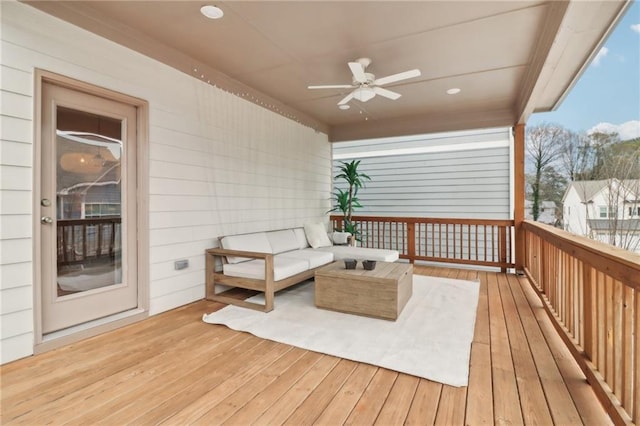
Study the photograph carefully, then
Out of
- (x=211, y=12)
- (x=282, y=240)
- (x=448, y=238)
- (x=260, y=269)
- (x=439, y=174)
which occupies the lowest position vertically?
(x=260, y=269)

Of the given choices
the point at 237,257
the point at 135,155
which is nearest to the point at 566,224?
the point at 237,257

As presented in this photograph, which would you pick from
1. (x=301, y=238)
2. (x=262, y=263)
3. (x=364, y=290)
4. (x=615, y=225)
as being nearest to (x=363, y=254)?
(x=301, y=238)

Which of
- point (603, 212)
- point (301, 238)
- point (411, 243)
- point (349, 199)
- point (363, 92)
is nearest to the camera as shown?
point (603, 212)

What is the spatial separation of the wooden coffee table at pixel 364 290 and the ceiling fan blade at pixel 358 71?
2.12 m

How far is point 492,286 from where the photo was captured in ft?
14.9

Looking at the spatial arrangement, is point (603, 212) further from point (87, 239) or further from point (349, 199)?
point (87, 239)

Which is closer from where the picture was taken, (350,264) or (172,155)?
(172,155)

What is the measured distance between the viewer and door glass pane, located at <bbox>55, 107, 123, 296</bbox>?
2.71 m

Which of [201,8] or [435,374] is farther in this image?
[201,8]

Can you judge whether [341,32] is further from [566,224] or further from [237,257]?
[566,224]

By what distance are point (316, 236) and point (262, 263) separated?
1.72m

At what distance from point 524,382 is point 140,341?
300cm

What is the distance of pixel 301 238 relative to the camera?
535 centimetres

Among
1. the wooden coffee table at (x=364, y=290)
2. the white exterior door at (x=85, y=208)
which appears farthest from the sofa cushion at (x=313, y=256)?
the white exterior door at (x=85, y=208)
